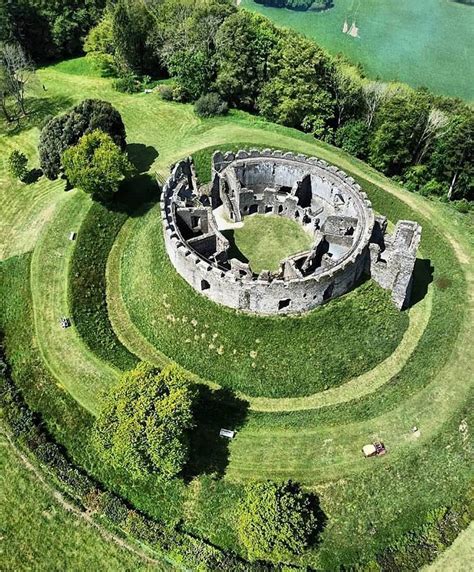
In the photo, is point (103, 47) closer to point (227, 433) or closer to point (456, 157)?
point (456, 157)

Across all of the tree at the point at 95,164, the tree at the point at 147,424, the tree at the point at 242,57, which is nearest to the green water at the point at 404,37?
the tree at the point at 242,57

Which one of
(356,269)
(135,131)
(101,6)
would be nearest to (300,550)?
(356,269)

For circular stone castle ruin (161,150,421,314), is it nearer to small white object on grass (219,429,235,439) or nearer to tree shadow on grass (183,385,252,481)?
tree shadow on grass (183,385,252,481)

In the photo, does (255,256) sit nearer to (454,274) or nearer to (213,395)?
(213,395)

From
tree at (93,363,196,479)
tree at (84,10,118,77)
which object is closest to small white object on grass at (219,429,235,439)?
tree at (93,363,196,479)

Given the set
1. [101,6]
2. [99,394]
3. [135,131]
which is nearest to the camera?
[99,394]

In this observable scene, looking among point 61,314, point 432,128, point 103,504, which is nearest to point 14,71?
point 61,314
